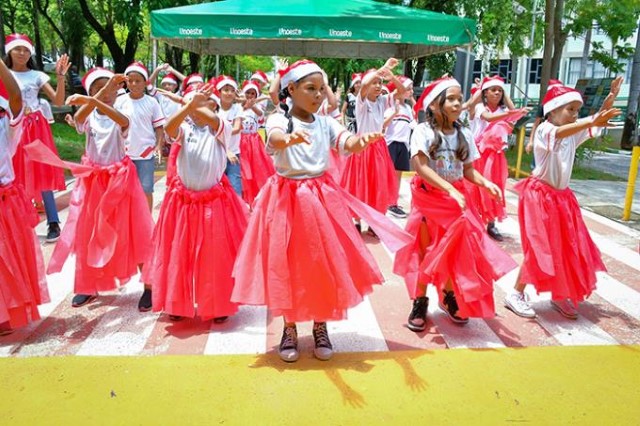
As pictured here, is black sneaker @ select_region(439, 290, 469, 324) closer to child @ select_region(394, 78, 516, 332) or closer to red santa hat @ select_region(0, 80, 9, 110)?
child @ select_region(394, 78, 516, 332)

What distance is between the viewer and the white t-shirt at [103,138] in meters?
4.68

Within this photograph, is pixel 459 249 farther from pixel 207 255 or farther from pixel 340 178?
pixel 340 178

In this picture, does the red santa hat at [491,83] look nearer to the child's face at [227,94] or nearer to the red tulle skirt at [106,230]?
the child's face at [227,94]

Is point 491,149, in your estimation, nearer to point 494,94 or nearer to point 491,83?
point 494,94

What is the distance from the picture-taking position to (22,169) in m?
6.52

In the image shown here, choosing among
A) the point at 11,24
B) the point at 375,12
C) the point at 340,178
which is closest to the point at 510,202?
the point at 340,178

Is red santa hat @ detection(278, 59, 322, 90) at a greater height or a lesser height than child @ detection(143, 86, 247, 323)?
greater

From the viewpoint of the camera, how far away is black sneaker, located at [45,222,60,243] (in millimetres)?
6614

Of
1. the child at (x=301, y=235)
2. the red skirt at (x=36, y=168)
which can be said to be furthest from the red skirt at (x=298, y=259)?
the red skirt at (x=36, y=168)

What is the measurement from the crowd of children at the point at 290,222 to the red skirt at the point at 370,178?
1962 millimetres

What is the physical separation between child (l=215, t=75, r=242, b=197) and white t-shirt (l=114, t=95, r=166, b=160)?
0.88 metres

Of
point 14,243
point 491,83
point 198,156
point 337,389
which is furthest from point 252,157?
point 337,389

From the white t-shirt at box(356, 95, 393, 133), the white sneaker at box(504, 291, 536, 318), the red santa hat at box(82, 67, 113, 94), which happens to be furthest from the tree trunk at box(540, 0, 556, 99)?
the red santa hat at box(82, 67, 113, 94)

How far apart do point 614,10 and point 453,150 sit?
1709 centimetres
